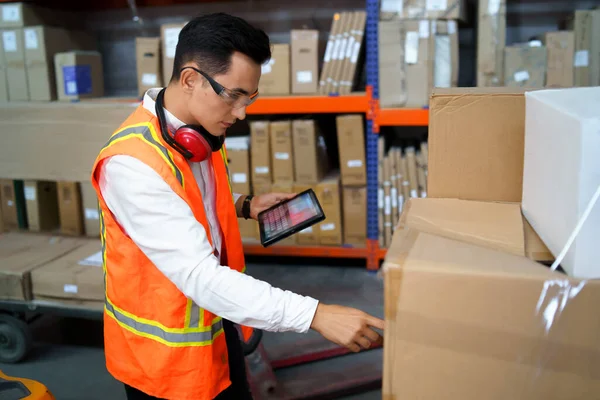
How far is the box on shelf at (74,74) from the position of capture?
3.49m

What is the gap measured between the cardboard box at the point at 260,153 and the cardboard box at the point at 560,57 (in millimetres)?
1659

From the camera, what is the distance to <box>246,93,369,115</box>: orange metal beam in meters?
3.32

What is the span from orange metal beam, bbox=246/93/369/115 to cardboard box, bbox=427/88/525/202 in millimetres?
2188

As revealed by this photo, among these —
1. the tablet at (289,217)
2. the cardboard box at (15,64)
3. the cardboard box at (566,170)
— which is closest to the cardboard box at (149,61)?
the cardboard box at (15,64)

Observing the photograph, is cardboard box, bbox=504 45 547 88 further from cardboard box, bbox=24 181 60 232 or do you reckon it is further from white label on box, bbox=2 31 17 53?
white label on box, bbox=2 31 17 53

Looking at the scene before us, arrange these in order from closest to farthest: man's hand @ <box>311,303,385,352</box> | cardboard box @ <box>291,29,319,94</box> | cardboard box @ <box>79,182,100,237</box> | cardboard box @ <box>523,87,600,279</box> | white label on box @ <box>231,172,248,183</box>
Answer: cardboard box @ <box>523,87,600,279</box>, man's hand @ <box>311,303,385,352</box>, cardboard box @ <box>79,182,100,237</box>, cardboard box @ <box>291,29,319,94</box>, white label on box @ <box>231,172,248,183</box>

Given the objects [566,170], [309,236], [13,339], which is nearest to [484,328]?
[566,170]

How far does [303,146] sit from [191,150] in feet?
7.31

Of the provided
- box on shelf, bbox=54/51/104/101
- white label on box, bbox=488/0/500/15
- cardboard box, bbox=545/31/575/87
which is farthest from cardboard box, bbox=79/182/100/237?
cardboard box, bbox=545/31/575/87

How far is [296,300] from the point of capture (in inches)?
41.9

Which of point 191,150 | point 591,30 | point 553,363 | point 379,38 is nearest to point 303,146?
point 379,38

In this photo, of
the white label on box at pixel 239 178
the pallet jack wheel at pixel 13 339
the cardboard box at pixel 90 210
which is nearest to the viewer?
the pallet jack wheel at pixel 13 339

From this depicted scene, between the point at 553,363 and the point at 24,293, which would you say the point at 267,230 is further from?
the point at 24,293

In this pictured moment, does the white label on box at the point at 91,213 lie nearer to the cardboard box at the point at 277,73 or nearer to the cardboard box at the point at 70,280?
the cardboard box at the point at 70,280
